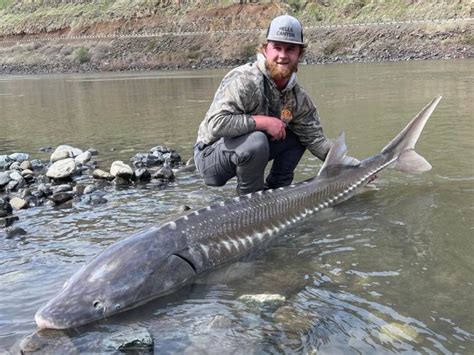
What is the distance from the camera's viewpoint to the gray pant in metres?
4.77

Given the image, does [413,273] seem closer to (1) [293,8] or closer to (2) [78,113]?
(2) [78,113]

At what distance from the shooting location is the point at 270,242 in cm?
432

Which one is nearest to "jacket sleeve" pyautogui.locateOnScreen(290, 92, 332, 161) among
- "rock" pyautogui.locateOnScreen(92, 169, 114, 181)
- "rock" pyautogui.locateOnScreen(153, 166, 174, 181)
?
"rock" pyautogui.locateOnScreen(153, 166, 174, 181)

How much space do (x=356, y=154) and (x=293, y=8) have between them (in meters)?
55.9

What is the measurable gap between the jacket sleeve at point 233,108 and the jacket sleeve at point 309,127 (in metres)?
0.55

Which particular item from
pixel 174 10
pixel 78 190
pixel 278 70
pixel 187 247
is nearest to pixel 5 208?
pixel 78 190

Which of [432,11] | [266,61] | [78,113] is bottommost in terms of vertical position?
[78,113]

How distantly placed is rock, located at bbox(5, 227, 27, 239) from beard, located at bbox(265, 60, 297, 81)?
2549 millimetres

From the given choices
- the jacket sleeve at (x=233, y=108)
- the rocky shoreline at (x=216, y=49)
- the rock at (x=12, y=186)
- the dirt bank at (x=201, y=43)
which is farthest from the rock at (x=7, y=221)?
the rocky shoreline at (x=216, y=49)

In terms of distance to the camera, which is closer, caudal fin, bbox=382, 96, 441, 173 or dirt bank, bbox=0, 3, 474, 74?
caudal fin, bbox=382, 96, 441, 173

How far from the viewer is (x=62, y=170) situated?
22.7 feet

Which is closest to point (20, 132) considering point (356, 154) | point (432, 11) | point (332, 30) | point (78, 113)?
point (78, 113)

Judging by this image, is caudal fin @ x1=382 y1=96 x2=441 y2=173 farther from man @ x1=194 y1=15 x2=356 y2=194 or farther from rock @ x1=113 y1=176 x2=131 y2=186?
rock @ x1=113 y1=176 x2=131 y2=186

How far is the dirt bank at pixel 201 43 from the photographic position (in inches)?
1687
